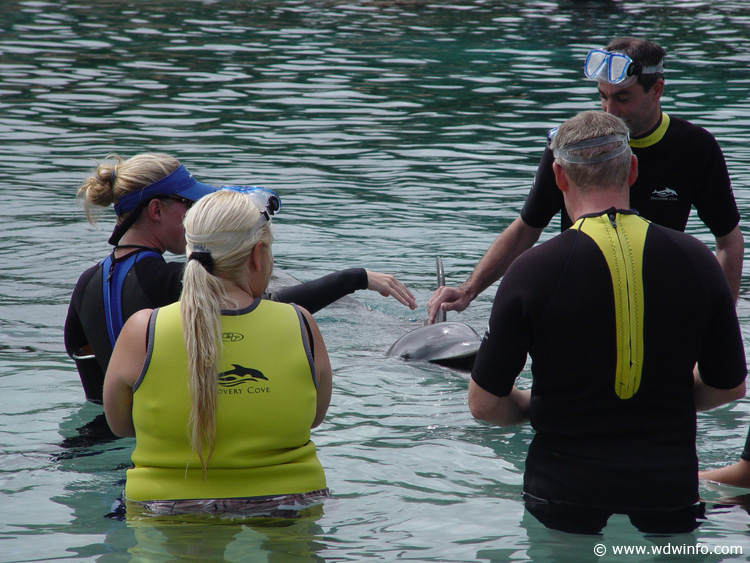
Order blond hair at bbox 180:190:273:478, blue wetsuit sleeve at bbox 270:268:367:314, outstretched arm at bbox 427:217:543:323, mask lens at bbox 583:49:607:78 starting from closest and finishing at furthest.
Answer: blond hair at bbox 180:190:273:478, blue wetsuit sleeve at bbox 270:268:367:314, mask lens at bbox 583:49:607:78, outstretched arm at bbox 427:217:543:323

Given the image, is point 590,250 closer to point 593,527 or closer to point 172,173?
point 593,527

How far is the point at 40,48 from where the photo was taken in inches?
802

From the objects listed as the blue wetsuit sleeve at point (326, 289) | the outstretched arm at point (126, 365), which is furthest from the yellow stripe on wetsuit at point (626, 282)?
the blue wetsuit sleeve at point (326, 289)

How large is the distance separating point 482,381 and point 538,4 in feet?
93.6

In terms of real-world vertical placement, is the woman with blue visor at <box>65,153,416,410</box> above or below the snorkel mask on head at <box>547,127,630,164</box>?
below

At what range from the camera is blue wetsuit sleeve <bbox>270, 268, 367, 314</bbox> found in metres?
4.52

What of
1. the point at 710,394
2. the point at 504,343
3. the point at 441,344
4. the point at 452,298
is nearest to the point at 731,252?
the point at 452,298

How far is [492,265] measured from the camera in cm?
554

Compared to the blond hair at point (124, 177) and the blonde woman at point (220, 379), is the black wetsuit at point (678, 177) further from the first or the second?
the blonde woman at point (220, 379)

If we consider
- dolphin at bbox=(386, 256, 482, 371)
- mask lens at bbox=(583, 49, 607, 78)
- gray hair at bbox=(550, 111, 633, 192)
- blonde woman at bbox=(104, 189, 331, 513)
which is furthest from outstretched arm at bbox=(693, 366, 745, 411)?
dolphin at bbox=(386, 256, 482, 371)

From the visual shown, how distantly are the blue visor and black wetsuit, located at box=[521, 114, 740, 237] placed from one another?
1.91 metres

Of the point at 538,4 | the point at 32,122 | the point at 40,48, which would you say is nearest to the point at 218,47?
the point at 40,48

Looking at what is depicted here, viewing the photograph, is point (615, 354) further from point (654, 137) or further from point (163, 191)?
point (654, 137)

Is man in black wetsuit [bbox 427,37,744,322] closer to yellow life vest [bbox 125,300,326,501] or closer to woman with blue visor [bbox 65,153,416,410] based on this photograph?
woman with blue visor [bbox 65,153,416,410]
